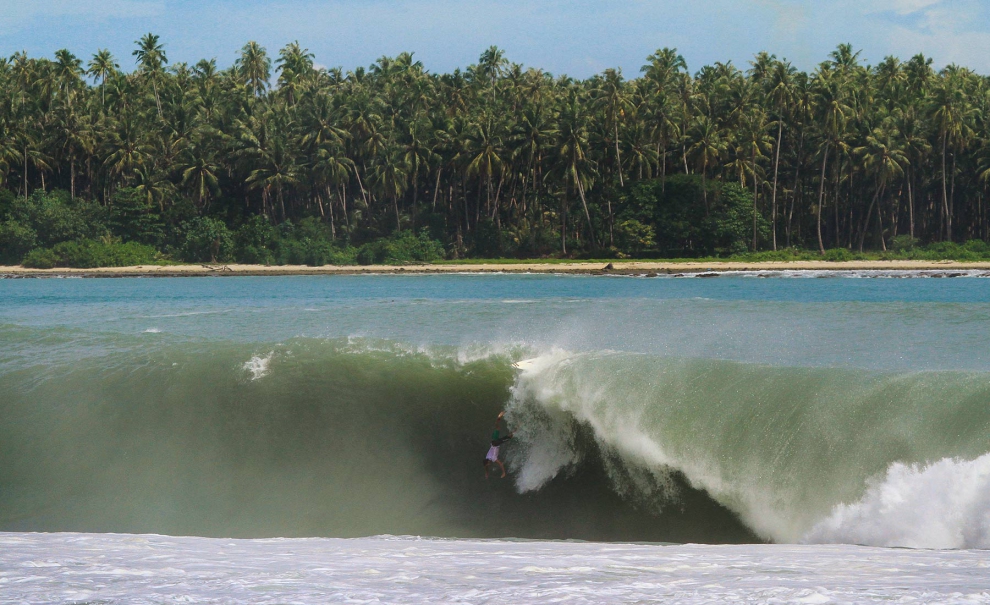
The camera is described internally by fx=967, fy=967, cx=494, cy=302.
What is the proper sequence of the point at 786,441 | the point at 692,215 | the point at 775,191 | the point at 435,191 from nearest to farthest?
1. the point at 786,441
2. the point at 692,215
3. the point at 775,191
4. the point at 435,191

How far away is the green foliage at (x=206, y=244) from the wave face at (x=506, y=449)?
2515 inches

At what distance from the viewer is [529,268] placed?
227ft

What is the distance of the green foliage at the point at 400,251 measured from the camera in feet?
254

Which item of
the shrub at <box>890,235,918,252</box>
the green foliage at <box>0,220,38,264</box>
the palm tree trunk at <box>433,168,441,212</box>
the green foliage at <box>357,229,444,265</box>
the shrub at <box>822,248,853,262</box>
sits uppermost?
the palm tree trunk at <box>433,168,441,212</box>

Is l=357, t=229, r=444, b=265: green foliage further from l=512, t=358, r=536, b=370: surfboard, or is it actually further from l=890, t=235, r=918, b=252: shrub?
l=512, t=358, r=536, b=370: surfboard

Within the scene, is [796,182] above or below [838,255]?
above

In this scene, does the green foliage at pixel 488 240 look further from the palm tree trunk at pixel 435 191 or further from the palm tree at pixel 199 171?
the palm tree at pixel 199 171

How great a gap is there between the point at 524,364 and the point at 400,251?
206 ft

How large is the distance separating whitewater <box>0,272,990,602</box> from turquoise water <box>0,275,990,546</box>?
4 centimetres

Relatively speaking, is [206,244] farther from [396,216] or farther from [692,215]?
[692,215]

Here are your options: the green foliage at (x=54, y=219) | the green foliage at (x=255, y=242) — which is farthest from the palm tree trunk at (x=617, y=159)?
the green foliage at (x=54, y=219)

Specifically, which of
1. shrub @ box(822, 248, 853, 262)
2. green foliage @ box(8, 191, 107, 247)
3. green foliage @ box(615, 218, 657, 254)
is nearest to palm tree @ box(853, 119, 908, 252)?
shrub @ box(822, 248, 853, 262)

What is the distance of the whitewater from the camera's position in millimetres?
6930

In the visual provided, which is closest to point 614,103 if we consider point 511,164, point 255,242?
point 511,164
